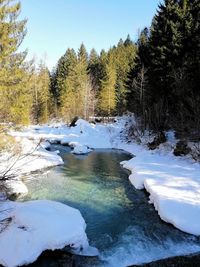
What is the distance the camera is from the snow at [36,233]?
8398 millimetres

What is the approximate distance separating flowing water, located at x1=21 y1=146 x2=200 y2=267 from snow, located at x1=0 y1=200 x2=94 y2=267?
0.81 metres

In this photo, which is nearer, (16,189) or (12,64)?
(16,189)

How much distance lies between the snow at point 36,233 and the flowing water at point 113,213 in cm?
81

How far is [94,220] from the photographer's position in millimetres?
12016

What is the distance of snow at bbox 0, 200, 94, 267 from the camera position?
8.40m

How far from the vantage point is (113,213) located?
41.9ft

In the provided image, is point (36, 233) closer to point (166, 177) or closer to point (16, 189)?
point (16, 189)

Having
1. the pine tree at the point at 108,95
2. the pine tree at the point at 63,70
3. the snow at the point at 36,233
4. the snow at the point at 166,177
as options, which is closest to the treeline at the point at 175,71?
the snow at the point at 166,177

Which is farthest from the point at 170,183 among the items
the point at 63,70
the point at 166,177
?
the point at 63,70

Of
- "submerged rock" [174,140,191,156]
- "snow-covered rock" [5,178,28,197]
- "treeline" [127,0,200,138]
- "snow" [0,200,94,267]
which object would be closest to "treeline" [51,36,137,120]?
"treeline" [127,0,200,138]

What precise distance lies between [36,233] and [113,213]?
444 cm

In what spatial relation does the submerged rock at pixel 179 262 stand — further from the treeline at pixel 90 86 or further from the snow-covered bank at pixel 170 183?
the treeline at pixel 90 86

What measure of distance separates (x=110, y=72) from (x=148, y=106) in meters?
27.3

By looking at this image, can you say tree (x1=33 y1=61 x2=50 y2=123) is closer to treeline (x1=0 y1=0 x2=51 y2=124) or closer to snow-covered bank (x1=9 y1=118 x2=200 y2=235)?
snow-covered bank (x1=9 y1=118 x2=200 y2=235)
